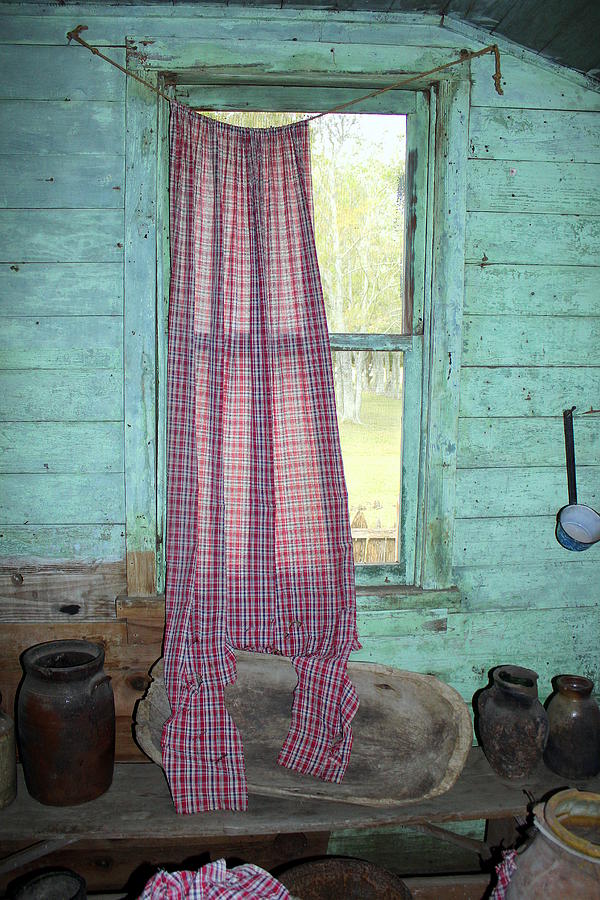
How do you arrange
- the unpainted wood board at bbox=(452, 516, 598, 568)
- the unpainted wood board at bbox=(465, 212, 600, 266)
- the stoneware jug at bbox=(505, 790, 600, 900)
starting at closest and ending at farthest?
the stoneware jug at bbox=(505, 790, 600, 900) < the unpainted wood board at bbox=(465, 212, 600, 266) < the unpainted wood board at bbox=(452, 516, 598, 568)

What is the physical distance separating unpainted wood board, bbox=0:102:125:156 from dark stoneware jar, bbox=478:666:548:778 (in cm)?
212

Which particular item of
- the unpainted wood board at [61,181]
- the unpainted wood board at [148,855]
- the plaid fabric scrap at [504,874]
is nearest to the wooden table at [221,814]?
the plaid fabric scrap at [504,874]

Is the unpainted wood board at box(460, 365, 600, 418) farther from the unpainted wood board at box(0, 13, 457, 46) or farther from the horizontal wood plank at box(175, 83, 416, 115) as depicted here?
the unpainted wood board at box(0, 13, 457, 46)

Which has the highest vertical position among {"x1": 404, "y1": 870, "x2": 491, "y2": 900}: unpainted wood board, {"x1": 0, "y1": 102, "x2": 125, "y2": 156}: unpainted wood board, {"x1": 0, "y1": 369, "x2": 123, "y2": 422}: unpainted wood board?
{"x1": 0, "y1": 102, "x2": 125, "y2": 156}: unpainted wood board

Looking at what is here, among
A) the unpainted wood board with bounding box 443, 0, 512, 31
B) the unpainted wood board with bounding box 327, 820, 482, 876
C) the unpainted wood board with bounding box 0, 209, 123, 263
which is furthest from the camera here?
the unpainted wood board with bounding box 327, 820, 482, 876

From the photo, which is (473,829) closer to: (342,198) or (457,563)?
(457,563)

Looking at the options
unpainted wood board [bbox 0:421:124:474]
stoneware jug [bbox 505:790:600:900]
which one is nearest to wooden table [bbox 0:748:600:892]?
stoneware jug [bbox 505:790:600:900]

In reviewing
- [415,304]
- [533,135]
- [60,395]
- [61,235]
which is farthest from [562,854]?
[61,235]

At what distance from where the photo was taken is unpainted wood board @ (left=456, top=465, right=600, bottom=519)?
2312mm

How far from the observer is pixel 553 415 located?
232cm

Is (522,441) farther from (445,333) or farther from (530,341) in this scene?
(445,333)

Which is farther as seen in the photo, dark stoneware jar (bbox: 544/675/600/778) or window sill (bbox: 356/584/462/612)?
window sill (bbox: 356/584/462/612)

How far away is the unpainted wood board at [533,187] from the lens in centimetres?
220

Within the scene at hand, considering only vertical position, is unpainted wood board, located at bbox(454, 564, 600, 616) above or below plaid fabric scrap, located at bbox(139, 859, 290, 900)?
above
